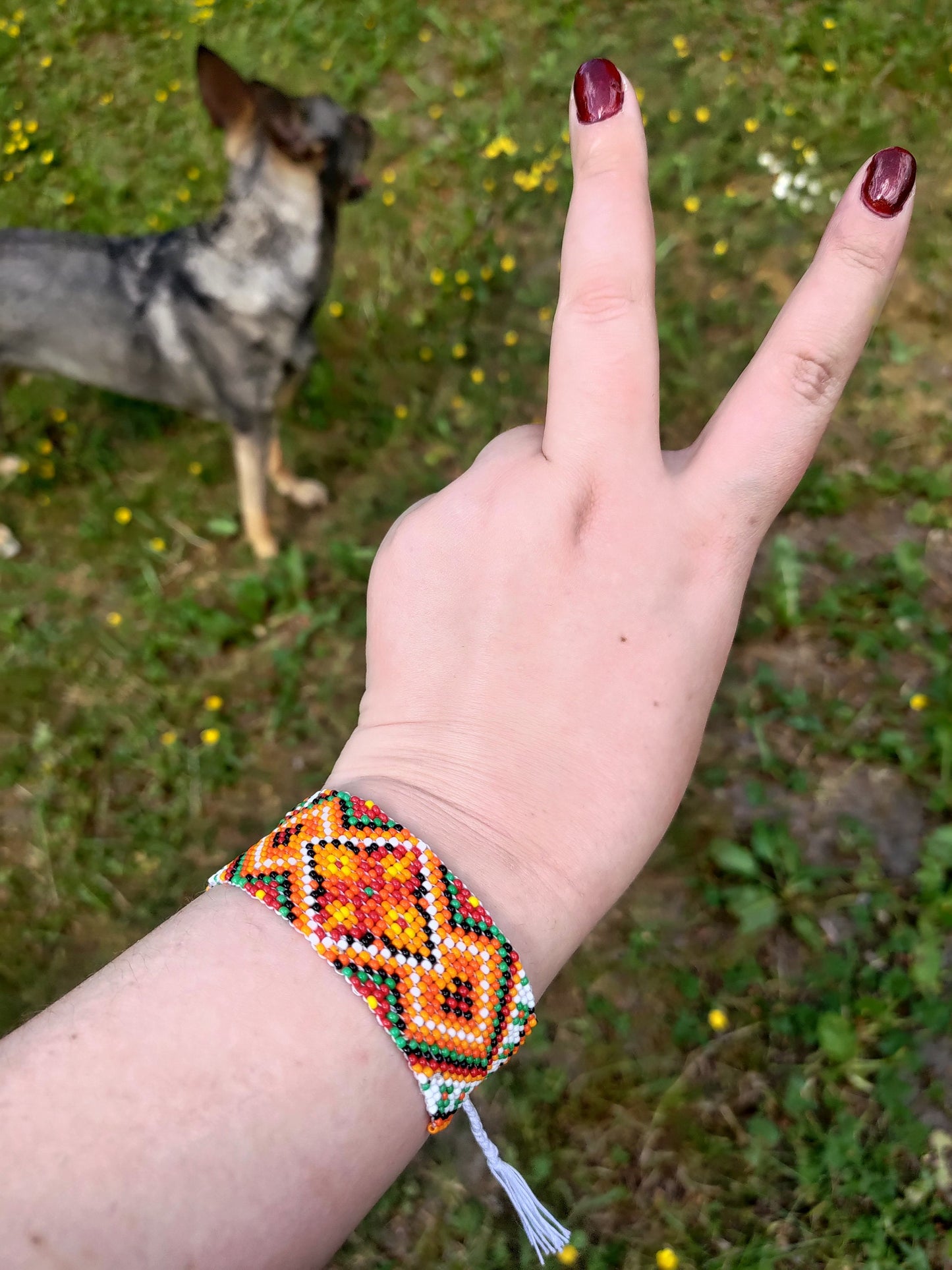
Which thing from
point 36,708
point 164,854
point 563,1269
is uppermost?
point 36,708

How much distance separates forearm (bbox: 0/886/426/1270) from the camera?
977 millimetres

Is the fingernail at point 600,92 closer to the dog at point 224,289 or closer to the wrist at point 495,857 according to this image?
the wrist at point 495,857

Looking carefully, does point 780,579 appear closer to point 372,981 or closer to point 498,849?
point 498,849

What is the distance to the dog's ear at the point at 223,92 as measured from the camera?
2.79m

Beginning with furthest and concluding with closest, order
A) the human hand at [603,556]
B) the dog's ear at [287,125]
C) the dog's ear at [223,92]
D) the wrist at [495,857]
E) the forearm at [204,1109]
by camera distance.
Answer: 1. the dog's ear at [287,125]
2. the dog's ear at [223,92]
3. the human hand at [603,556]
4. the wrist at [495,857]
5. the forearm at [204,1109]

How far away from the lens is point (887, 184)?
1.59 m

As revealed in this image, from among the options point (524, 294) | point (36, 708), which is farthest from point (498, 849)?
point (524, 294)

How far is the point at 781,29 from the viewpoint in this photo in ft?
14.3

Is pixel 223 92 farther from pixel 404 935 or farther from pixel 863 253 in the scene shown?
pixel 404 935

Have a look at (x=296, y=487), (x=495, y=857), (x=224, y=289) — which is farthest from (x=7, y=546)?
(x=495, y=857)

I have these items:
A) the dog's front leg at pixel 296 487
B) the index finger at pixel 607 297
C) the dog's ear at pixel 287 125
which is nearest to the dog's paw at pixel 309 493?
the dog's front leg at pixel 296 487

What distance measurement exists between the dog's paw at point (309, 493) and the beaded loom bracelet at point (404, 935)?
9.09 feet

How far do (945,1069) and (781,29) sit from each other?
494 centimetres

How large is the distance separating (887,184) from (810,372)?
386mm
